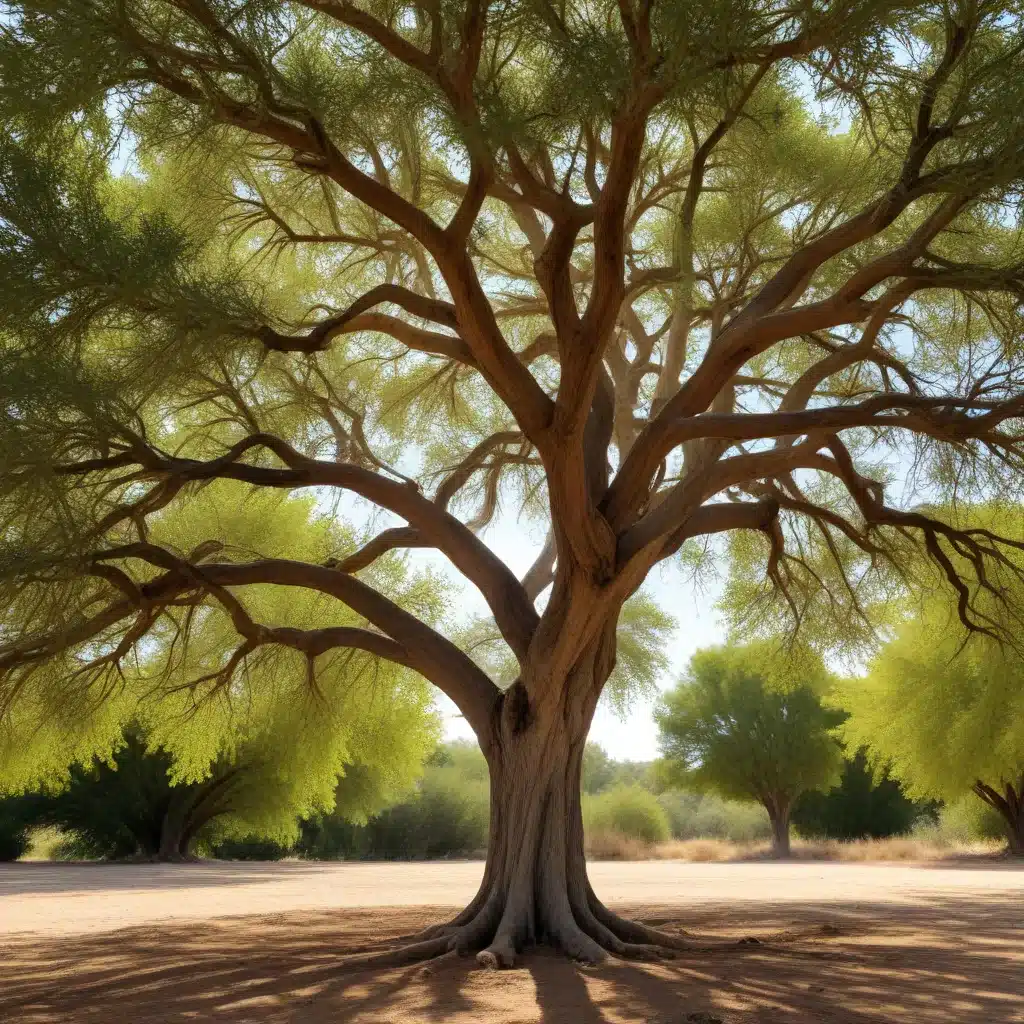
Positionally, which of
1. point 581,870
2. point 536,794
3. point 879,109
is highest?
point 879,109

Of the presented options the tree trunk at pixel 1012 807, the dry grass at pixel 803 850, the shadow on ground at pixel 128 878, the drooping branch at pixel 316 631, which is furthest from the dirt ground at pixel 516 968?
the tree trunk at pixel 1012 807

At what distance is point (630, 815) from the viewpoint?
133 feet

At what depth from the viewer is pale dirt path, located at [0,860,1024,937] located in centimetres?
1241

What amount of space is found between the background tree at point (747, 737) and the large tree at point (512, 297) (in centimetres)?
2484

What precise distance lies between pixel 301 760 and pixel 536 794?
552 inches

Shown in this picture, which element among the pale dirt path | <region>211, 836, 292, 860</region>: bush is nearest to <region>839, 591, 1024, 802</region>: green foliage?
the pale dirt path

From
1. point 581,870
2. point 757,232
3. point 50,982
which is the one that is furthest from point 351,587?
point 757,232

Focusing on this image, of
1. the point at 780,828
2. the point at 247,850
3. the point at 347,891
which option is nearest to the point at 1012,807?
the point at 780,828

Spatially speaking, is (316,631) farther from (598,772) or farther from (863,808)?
(598,772)

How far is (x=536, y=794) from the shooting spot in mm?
8312

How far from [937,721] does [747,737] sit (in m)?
10.8

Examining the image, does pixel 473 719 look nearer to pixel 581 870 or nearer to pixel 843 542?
pixel 581 870

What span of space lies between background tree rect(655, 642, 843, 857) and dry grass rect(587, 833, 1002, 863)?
3.39ft

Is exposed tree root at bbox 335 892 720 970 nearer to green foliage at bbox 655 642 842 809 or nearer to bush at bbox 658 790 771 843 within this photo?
green foliage at bbox 655 642 842 809
